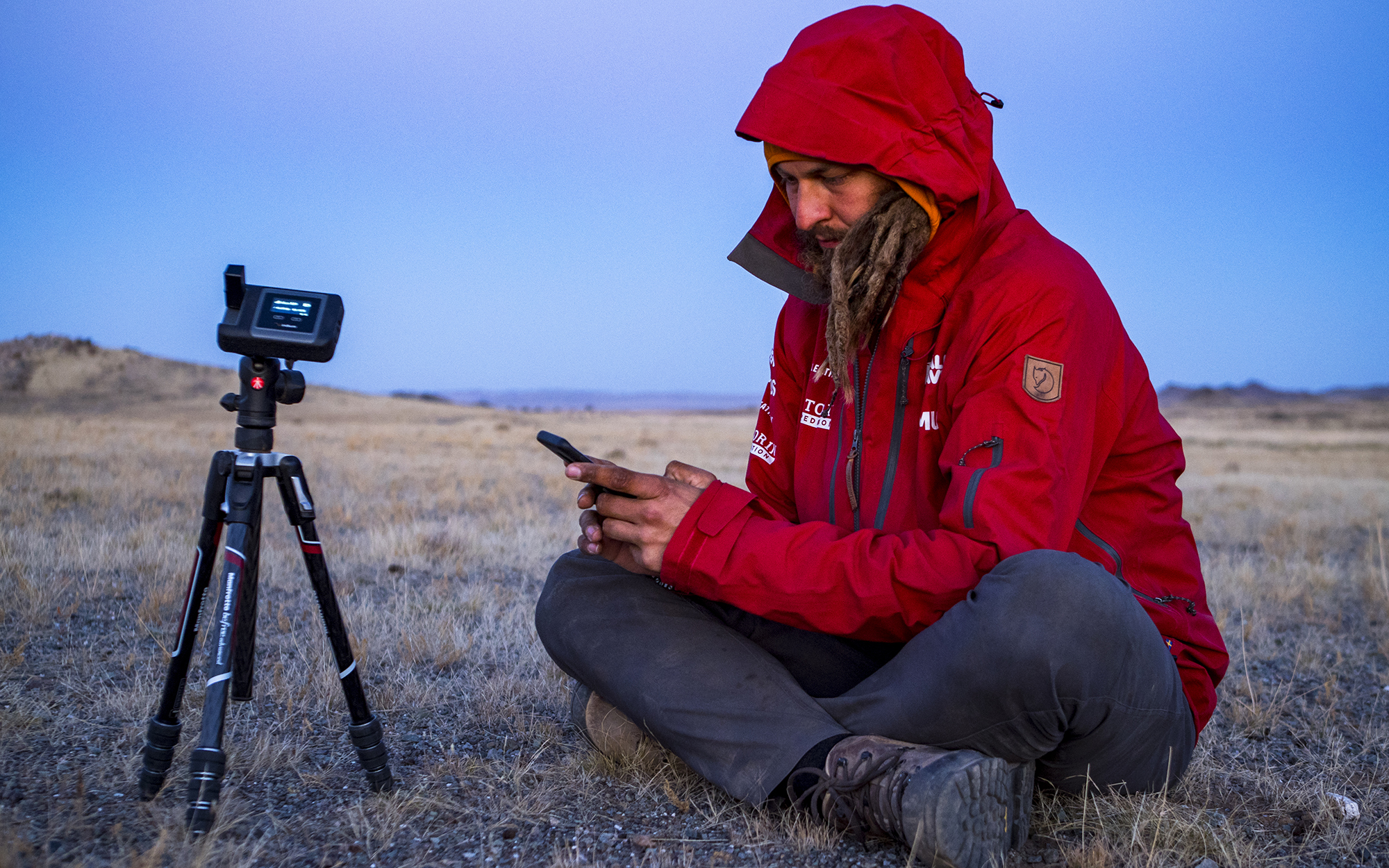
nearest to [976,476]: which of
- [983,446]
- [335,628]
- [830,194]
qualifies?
[983,446]

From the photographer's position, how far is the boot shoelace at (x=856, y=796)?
2125 millimetres

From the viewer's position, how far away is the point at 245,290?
2.25 meters

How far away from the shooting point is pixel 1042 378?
223 cm

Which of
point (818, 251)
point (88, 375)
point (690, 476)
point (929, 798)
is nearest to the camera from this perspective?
point (929, 798)

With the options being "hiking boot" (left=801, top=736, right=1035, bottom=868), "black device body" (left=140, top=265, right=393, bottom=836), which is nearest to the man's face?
"black device body" (left=140, top=265, right=393, bottom=836)

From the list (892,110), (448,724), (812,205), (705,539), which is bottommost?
(448,724)

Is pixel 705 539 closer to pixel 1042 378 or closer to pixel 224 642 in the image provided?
pixel 1042 378

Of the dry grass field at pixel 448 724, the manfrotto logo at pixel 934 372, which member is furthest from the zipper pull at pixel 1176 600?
the manfrotto logo at pixel 934 372

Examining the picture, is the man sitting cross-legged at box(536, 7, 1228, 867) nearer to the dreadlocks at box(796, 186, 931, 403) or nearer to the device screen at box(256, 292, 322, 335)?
the dreadlocks at box(796, 186, 931, 403)

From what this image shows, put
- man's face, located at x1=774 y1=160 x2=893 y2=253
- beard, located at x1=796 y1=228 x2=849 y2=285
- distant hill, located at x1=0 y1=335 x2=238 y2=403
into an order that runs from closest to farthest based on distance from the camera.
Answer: man's face, located at x1=774 y1=160 x2=893 y2=253, beard, located at x1=796 y1=228 x2=849 y2=285, distant hill, located at x1=0 y1=335 x2=238 y2=403

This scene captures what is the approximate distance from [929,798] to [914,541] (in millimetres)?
571

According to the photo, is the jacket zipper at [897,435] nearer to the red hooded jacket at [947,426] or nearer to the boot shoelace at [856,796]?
the red hooded jacket at [947,426]

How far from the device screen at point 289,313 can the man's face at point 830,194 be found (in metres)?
1.37

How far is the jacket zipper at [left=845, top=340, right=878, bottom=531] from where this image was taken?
2.73m
